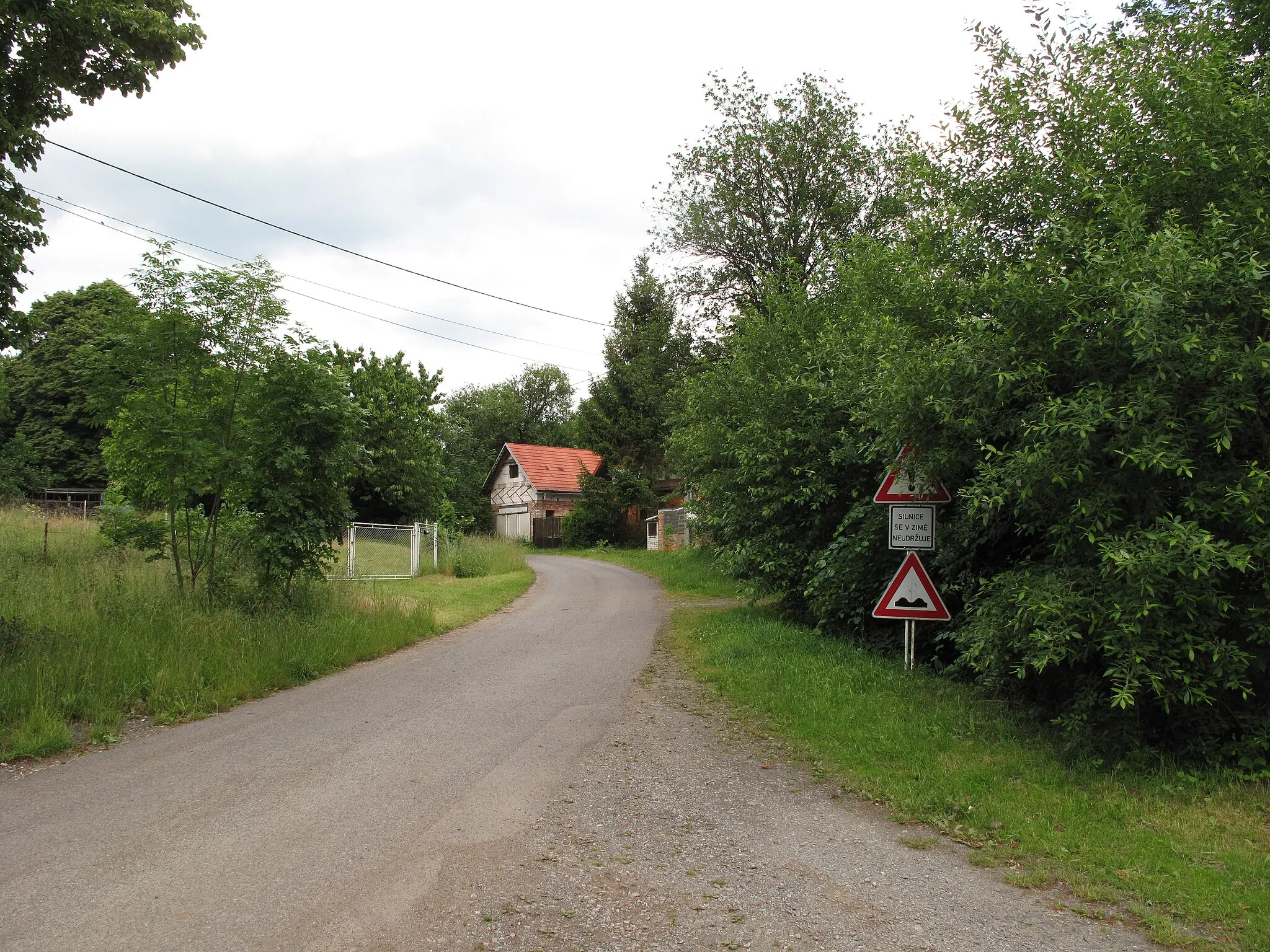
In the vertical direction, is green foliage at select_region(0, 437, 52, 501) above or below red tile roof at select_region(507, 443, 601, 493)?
below

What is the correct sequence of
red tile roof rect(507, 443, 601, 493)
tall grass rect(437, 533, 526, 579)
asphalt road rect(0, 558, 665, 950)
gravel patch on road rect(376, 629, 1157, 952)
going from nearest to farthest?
1. gravel patch on road rect(376, 629, 1157, 952)
2. asphalt road rect(0, 558, 665, 950)
3. tall grass rect(437, 533, 526, 579)
4. red tile roof rect(507, 443, 601, 493)

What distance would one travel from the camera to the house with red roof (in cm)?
4856

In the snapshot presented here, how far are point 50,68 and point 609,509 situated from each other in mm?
31389

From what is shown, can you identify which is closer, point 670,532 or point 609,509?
point 670,532

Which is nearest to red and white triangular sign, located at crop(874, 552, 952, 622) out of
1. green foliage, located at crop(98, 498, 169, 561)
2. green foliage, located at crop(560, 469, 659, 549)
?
green foliage, located at crop(98, 498, 169, 561)

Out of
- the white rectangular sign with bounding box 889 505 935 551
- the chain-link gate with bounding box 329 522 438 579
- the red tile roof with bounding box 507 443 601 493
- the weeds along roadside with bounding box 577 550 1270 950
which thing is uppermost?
the red tile roof with bounding box 507 443 601 493

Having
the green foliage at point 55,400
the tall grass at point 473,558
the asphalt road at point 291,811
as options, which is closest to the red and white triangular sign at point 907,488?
the asphalt road at point 291,811

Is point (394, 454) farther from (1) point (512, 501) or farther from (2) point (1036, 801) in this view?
(2) point (1036, 801)

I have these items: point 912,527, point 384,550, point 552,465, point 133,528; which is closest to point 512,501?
point 552,465

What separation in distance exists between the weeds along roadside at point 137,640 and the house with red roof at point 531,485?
3358 cm

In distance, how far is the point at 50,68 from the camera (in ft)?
27.9

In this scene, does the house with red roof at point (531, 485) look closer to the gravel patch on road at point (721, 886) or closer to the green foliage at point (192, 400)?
the green foliage at point (192, 400)

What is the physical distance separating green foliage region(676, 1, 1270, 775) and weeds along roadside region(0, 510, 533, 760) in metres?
7.00

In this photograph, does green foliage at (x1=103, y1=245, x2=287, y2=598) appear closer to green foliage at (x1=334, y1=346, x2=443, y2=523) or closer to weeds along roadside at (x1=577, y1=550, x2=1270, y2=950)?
weeds along roadside at (x1=577, y1=550, x2=1270, y2=950)
